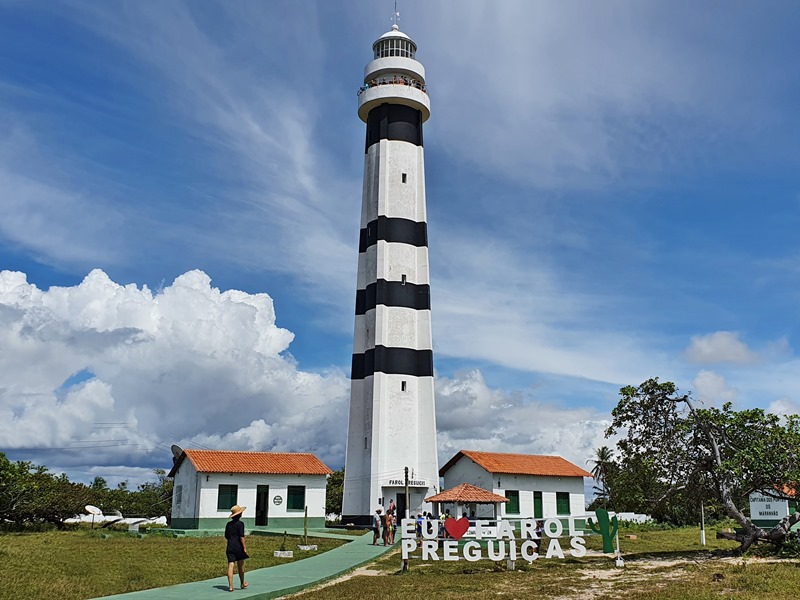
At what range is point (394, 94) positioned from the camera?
137 feet

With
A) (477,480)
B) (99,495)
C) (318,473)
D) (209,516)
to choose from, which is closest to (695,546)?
(477,480)

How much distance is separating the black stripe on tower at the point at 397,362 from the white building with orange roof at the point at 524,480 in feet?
20.5

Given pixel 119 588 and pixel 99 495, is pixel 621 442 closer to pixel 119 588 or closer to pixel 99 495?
pixel 119 588

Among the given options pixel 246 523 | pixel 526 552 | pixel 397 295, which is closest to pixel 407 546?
pixel 526 552

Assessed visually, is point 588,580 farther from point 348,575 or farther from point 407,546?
point 348,575

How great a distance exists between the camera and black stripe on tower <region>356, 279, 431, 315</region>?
39.8 meters

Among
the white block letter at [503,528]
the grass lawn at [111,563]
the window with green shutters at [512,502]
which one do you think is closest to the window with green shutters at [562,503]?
the window with green shutters at [512,502]

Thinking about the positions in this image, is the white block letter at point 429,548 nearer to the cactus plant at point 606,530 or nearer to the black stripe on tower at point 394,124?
the cactus plant at point 606,530

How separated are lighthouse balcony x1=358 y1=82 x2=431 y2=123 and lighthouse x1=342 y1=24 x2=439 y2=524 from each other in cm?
6

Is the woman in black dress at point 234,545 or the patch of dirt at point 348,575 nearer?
the woman in black dress at point 234,545

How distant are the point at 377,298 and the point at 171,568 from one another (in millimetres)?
22331

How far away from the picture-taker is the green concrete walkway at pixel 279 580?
13836 millimetres

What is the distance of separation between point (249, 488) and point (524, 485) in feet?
50.8

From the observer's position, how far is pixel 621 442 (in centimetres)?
2528
